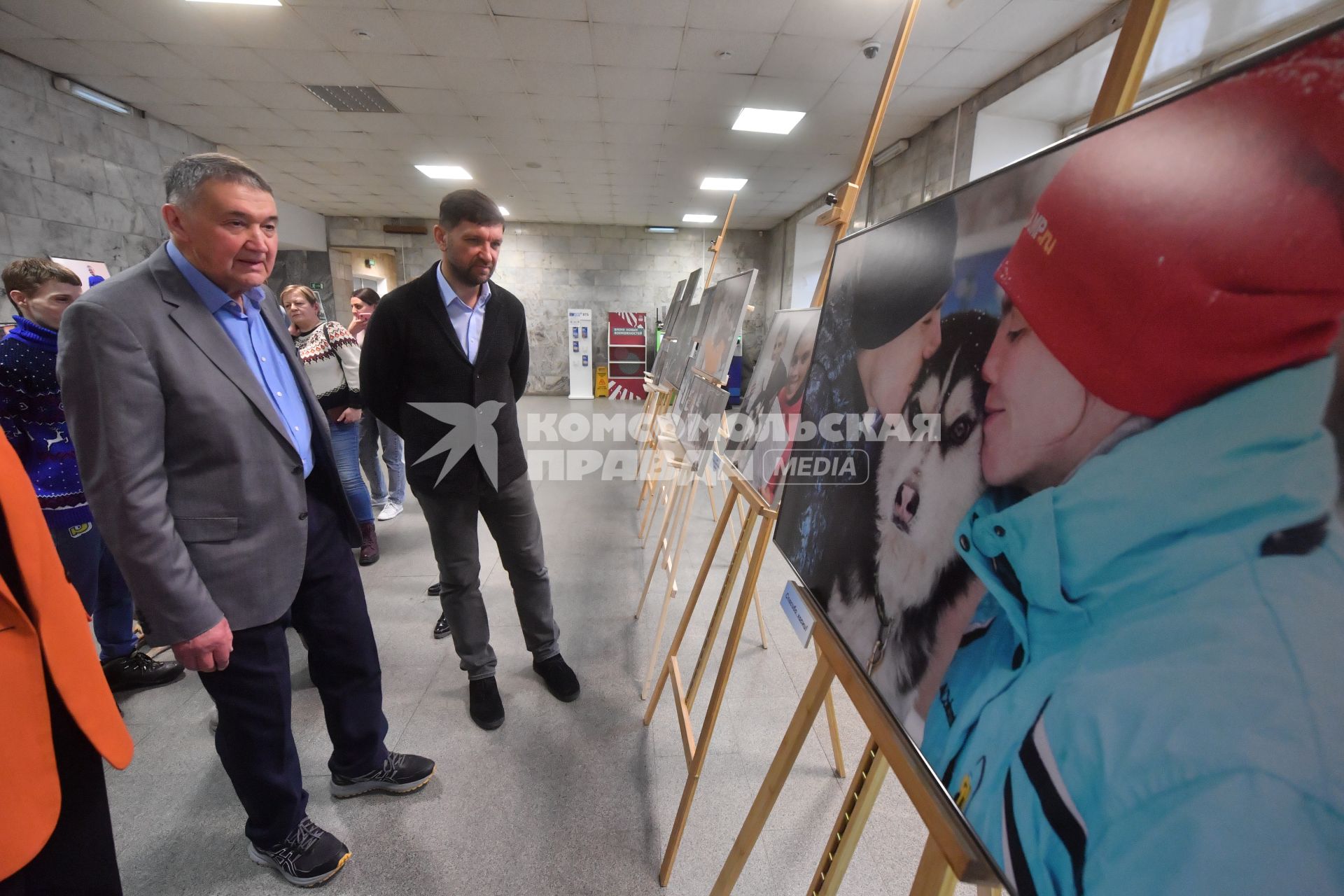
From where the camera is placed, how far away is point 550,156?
5605mm

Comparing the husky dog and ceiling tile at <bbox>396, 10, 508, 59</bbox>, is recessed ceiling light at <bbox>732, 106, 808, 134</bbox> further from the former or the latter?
the husky dog

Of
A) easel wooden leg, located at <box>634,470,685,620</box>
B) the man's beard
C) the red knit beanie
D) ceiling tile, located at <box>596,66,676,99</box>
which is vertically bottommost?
easel wooden leg, located at <box>634,470,685,620</box>

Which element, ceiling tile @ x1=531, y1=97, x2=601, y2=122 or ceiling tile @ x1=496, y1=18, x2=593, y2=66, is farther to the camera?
ceiling tile @ x1=531, y1=97, x2=601, y2=122

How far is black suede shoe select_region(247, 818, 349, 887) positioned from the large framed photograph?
5.52 ft

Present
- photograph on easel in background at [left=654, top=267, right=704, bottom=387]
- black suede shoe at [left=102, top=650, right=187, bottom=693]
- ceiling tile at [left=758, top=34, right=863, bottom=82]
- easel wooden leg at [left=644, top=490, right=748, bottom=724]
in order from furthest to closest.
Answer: ceiling tile at [left=758, top=34, right=863, bottom=82], photograph on easel in background at [left=654, top=267, right=704, bottom=387], black suede shoe at [left=102, top=650, right=187, bottom=693], easel wooden leg at [left=644, top=490, right=748, bottom=724]

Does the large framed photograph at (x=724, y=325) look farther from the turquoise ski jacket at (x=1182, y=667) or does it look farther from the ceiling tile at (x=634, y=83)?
the ceiling tile at (x=634, y=83)

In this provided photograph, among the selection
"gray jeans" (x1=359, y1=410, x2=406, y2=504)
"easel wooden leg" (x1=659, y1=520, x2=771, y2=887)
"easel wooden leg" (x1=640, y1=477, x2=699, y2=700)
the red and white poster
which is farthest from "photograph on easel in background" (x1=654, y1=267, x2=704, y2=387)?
the red and white poster

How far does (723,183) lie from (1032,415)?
270 inches

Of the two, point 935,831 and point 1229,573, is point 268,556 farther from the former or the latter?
point 1229,573

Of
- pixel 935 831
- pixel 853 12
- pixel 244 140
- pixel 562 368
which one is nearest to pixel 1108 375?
pixel 935 831

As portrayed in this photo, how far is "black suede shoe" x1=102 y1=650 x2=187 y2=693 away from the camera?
6.10ft

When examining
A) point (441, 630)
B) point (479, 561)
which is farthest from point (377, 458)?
point (479, 561)

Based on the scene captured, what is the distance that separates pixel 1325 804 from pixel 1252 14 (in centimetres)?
399

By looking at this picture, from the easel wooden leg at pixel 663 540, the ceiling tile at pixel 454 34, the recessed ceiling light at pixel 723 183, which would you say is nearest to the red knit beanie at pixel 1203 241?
the easel wooden leg at pixel 663 540
